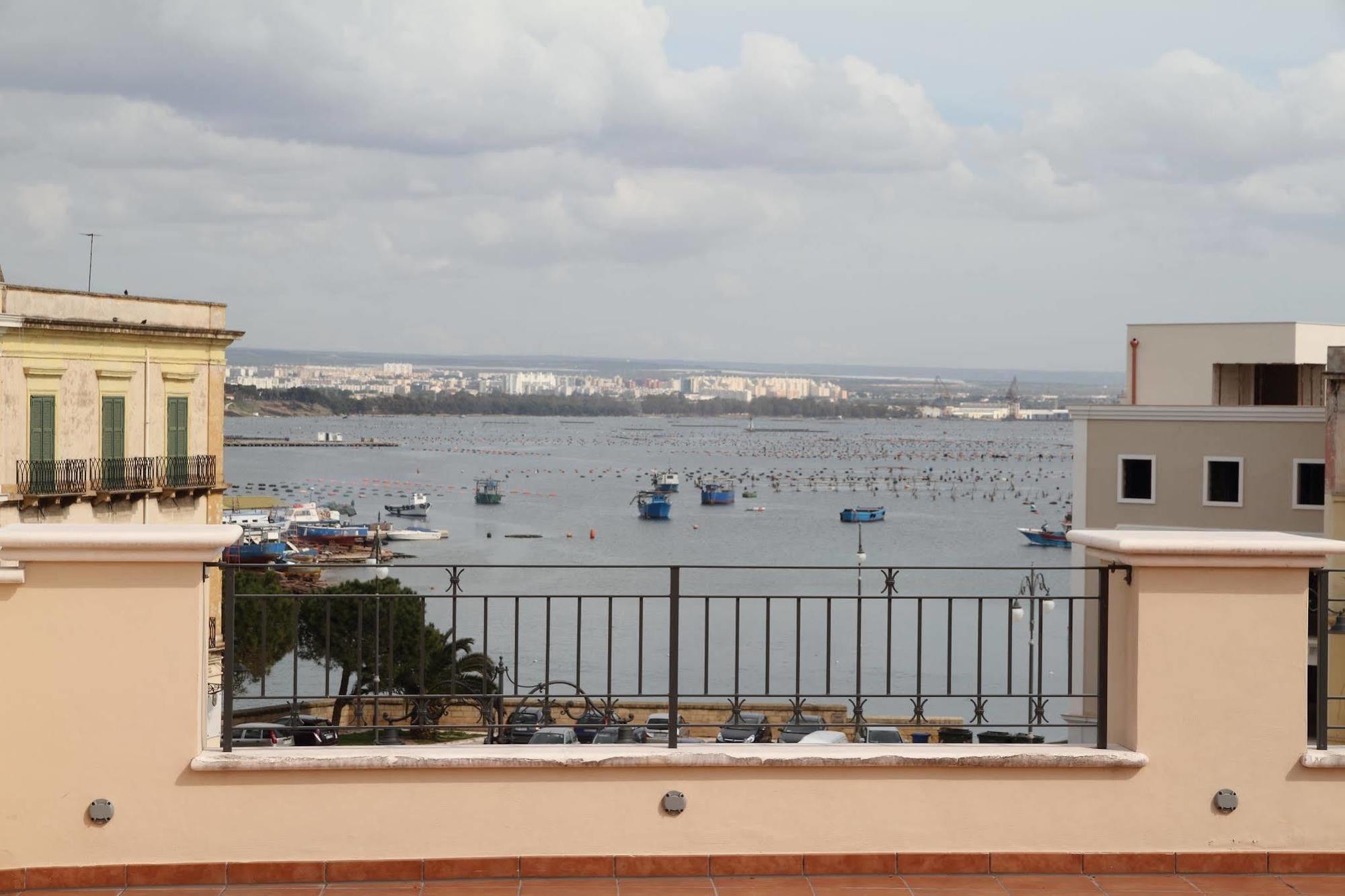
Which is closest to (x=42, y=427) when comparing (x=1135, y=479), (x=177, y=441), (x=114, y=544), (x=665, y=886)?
(x=177, y=441)

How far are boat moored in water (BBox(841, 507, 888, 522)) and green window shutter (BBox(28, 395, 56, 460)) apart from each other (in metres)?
74.5

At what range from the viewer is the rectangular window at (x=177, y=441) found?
34312 mm

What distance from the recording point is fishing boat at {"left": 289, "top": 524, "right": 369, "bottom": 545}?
87.9 m

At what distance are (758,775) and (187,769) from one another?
1.85 metres

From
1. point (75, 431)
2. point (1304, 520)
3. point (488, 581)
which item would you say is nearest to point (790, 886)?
point (75, 431)

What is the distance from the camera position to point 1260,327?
39.8 metres

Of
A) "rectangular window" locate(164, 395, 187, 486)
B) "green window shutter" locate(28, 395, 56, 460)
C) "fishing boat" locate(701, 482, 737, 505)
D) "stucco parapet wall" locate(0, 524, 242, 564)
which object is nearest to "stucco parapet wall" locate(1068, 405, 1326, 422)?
"rectangular window" locate(164, 395, 187, 486)

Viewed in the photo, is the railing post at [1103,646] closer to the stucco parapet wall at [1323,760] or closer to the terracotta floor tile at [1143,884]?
the terracotta floor tile at [1143,884]

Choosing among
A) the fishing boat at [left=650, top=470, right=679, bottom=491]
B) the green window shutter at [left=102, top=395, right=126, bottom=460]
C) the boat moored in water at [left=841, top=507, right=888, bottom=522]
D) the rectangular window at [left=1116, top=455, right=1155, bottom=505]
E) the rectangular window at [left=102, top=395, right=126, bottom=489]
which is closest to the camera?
the rectangular window at [left=102, top=395, right=126, bottom=489]

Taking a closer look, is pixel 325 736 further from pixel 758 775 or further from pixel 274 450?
pixel 274 450

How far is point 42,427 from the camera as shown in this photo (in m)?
31.8

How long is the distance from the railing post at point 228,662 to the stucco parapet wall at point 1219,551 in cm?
292

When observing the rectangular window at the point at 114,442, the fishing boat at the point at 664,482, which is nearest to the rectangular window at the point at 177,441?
the rectangular window at the point at 114,442

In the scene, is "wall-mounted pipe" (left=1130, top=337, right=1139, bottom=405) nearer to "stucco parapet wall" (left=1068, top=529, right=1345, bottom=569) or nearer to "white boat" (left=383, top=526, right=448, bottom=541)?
"stucco parapet wall" (left=1068, top=529, right=1345, bottom=569)
